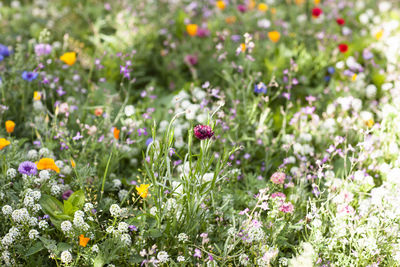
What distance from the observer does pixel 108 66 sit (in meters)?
3.43

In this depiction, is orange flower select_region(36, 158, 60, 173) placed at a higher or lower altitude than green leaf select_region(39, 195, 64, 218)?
higher

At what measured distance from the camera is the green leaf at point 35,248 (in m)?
1.86

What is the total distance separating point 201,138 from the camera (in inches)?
67.6

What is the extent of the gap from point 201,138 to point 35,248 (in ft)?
3.02

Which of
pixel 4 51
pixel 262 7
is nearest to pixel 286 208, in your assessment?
pixel 4 51

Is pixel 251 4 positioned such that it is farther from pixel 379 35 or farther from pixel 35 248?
pixel 35 248

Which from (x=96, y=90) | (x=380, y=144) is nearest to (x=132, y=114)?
(x=96, y=90)

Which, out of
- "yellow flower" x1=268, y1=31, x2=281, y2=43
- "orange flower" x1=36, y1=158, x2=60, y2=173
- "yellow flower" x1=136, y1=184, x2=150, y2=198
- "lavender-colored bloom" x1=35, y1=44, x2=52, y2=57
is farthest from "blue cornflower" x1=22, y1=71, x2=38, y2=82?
"yellow flower" x1=268, y1=31, x2=281, y2=43

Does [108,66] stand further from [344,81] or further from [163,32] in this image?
[344,81]

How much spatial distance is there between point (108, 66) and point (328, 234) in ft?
7.27

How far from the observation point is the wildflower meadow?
76.4 inches

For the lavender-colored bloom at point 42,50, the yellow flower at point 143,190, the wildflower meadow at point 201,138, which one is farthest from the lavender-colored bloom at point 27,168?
the lavender-colored bloom at point 42,50

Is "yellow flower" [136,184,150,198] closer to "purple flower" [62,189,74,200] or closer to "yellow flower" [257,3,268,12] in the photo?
"purple flower" [62,189,74,200]

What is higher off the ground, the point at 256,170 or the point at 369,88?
the point at 369,88
